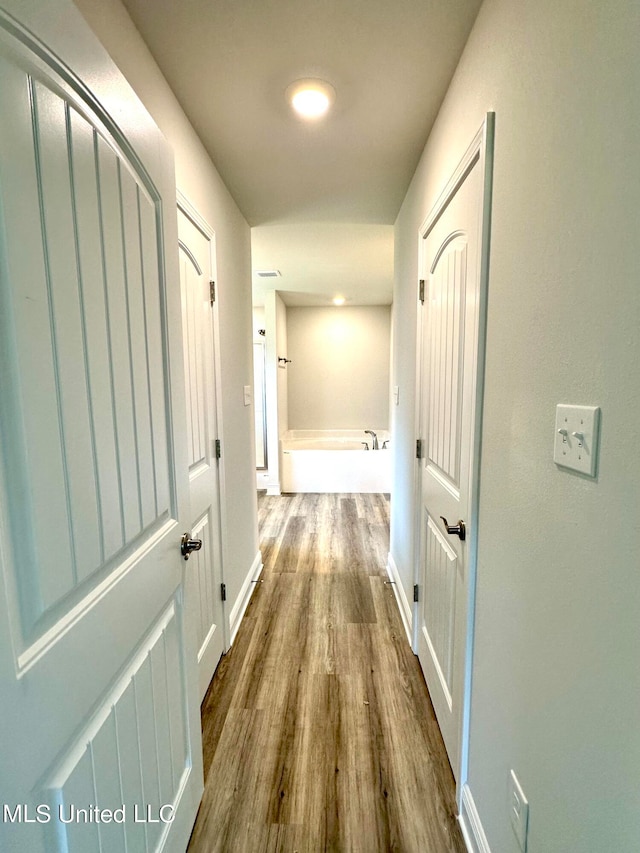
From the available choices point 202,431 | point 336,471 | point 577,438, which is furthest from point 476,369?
point 336,471

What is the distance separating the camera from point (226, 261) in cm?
202

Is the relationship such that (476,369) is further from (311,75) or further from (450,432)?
(311,75)

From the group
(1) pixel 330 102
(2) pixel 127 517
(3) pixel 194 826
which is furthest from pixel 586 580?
(1) pixel 330 102

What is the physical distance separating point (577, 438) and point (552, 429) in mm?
89

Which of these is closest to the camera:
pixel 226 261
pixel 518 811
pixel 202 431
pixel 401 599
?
pixel 518 811

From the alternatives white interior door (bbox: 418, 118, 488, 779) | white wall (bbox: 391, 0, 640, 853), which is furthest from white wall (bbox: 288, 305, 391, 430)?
white wall (bbox: 391, 0, 640, 853)

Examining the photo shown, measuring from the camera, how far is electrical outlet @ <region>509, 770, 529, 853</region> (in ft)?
2.62

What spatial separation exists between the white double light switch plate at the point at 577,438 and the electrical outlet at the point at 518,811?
2.48 ft

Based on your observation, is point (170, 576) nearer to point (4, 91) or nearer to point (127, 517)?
point (127, 517)

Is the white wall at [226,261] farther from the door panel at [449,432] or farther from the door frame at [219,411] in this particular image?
the door panel at [449,432]

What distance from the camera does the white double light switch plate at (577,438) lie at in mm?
597

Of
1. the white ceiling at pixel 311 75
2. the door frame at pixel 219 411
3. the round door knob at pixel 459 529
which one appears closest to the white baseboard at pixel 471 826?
the round door knob at pixel 459 529

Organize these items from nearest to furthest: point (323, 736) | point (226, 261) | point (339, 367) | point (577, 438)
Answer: point (577, 438)
point (323, 736)
point (226, 261)
point (339, 367)

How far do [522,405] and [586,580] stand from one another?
38 cm
